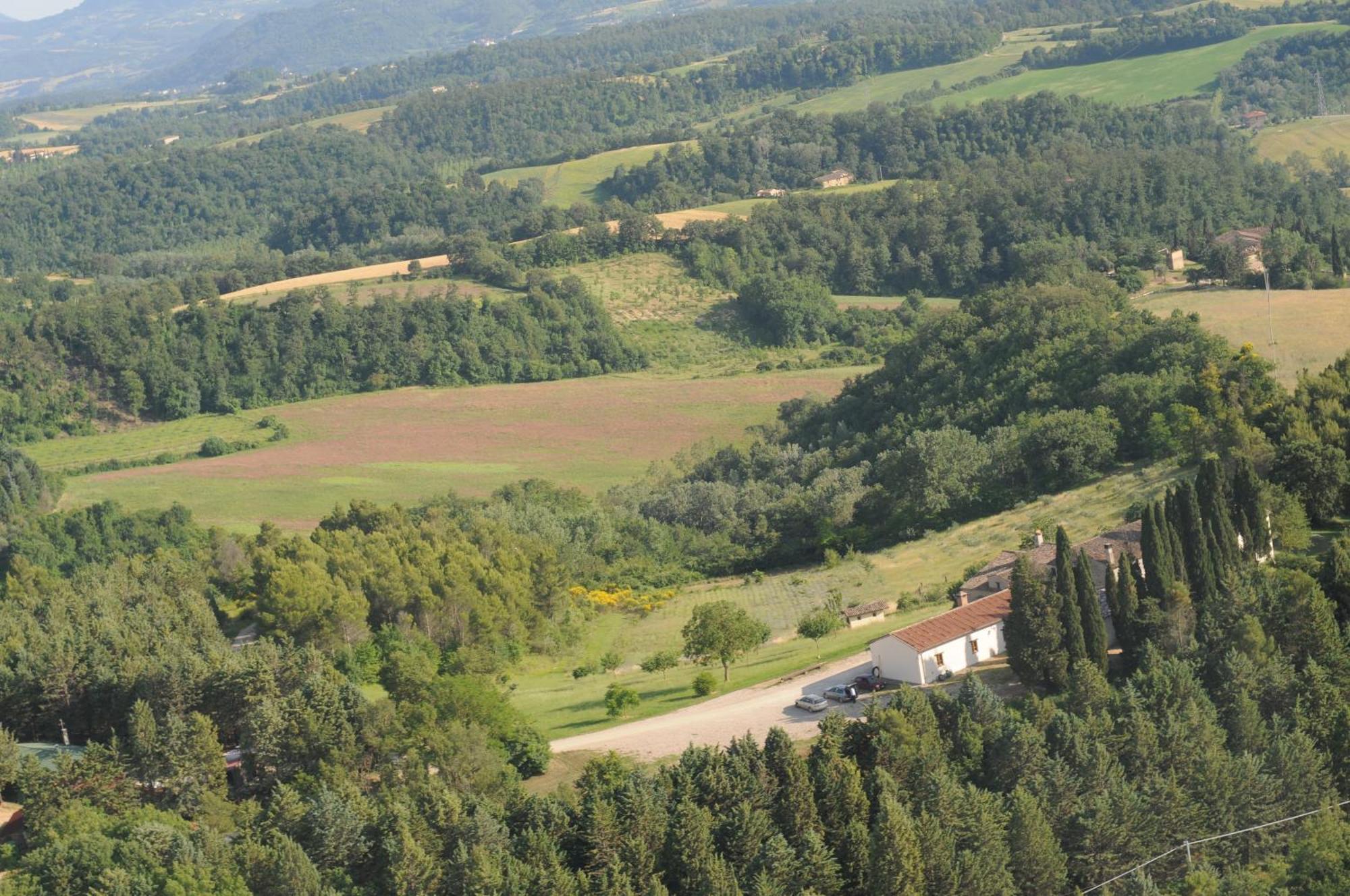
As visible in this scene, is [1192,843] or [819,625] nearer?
[1192,843]

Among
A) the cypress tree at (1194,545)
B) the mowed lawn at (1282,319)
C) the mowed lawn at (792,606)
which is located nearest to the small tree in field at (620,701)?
the mowed lawn at (792,606)

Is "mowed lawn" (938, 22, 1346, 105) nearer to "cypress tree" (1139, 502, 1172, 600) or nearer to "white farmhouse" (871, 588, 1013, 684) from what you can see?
"cypress tree" (1139, 502, 1172, 600)

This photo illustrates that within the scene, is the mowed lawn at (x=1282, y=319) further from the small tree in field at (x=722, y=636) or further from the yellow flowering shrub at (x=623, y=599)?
the small tree in field at (x=722, y=636)

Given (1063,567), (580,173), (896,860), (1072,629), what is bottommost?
(580,173)

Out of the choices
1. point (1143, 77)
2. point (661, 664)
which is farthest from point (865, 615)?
point (1143, 77)

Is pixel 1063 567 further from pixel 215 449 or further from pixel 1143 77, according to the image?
pixel 1143 77

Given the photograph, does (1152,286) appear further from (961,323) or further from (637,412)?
(637,412)
